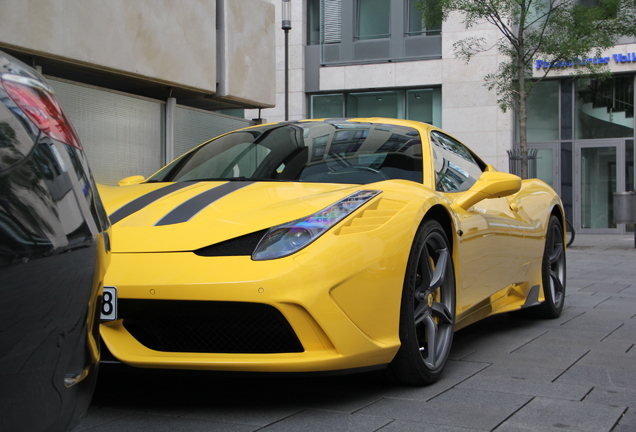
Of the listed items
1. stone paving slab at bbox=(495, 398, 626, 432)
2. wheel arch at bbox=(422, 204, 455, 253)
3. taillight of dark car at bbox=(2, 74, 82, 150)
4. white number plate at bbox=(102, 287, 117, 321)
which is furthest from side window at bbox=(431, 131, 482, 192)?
taillight of dark car at bbox=(2, 74, 82, 150)

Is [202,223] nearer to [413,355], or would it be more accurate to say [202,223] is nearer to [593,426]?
[413,355]

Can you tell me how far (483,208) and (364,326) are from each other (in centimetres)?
163

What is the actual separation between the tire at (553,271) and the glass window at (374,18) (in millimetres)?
17325

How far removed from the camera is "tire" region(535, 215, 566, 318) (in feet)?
17.7

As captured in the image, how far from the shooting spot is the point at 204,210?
10.5 ft

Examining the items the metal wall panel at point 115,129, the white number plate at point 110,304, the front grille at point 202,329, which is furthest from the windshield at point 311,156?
the metal wall panel at point 115,129

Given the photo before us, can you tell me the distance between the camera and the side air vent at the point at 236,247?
2.85m

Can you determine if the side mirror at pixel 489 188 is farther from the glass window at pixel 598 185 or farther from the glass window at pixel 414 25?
the glass window at pixel 414 25

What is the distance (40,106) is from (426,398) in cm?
211

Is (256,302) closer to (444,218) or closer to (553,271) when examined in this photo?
(444,218)

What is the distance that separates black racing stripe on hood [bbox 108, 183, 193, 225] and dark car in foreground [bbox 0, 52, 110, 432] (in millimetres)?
1637

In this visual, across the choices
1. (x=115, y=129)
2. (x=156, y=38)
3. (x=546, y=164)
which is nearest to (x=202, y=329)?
(x=115, y=129)

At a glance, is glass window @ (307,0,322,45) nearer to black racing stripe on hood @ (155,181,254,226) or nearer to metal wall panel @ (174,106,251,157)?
metal wall panel @ (174,106,251,157)

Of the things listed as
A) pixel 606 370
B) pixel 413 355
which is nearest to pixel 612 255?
pixel 606 370
